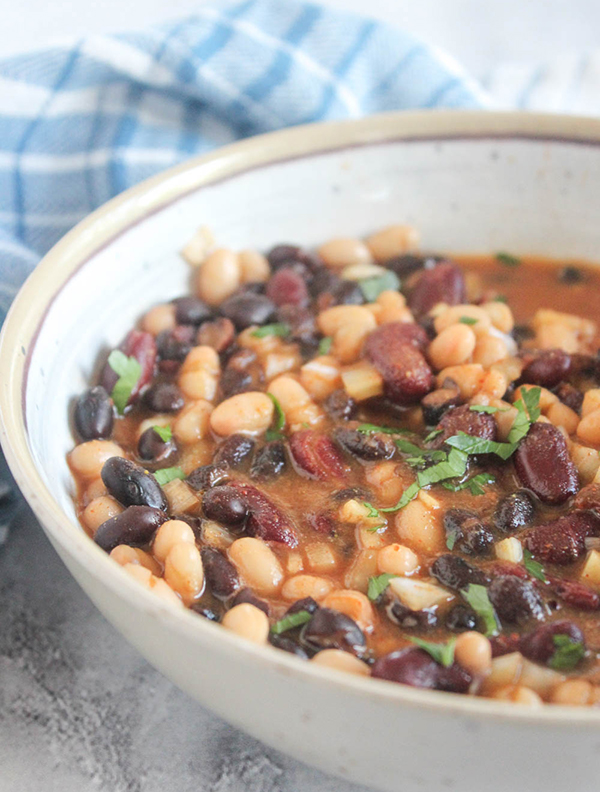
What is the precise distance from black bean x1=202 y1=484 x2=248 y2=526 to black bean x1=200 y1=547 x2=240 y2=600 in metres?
0.12

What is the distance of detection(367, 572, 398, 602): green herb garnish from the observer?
6.26 feet

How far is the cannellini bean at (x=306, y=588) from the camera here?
1.92 meters

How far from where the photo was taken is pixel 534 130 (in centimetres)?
302

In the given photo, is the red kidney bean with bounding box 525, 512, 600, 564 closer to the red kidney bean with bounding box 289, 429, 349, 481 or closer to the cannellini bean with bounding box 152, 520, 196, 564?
the red kidney bean with bounding box 289, 429, 349, 481

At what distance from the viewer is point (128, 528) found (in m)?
1.99

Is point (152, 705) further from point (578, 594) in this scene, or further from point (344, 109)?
point (344, 109)

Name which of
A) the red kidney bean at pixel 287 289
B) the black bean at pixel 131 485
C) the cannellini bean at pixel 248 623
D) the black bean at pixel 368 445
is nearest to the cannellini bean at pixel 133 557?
the black bean at pixel 131 485

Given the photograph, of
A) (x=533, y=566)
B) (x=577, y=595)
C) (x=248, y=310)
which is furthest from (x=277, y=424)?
(x=577, y=595)

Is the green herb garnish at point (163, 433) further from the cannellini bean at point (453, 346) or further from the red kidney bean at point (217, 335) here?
the cannellini bean at point (453, 346)

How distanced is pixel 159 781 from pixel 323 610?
521mm

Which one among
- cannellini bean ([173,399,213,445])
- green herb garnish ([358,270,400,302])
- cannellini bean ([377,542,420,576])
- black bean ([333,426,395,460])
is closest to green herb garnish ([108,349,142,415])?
cannellini bean ([173,399,213,445])

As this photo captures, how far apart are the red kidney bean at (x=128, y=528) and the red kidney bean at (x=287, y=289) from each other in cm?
100

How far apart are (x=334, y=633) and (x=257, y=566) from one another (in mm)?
257

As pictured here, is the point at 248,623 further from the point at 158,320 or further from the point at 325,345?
the point at 158,320
